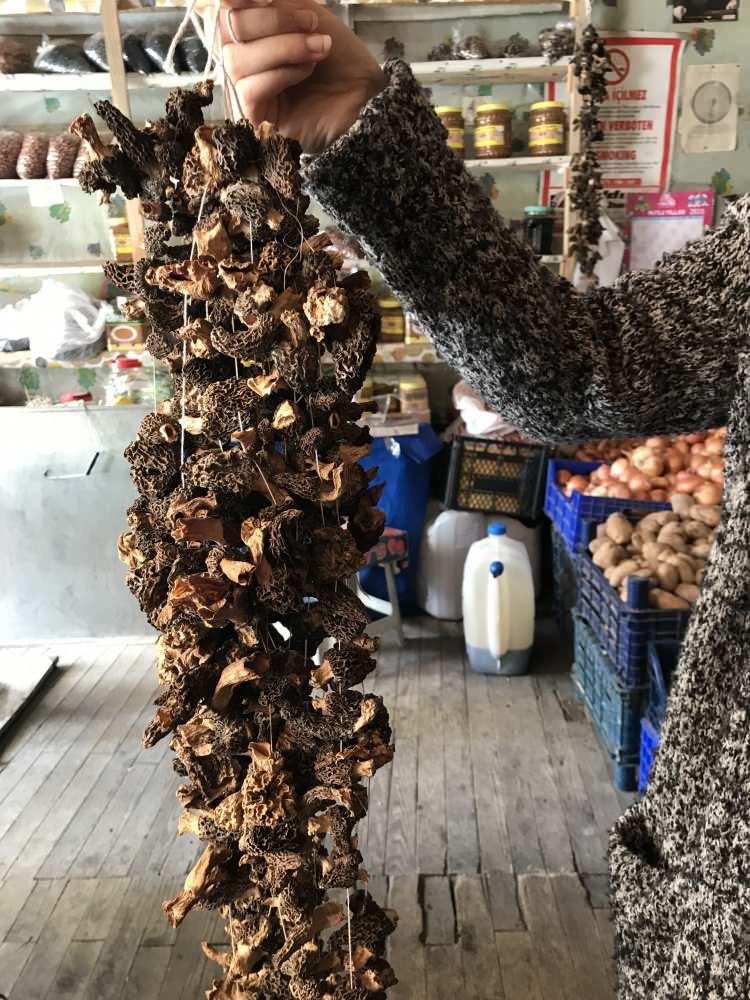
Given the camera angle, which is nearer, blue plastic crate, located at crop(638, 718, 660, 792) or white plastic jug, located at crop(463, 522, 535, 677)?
blue plastic crate, located at crop(638, 718, 660, 792)

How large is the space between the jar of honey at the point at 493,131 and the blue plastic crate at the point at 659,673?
180 centimetres

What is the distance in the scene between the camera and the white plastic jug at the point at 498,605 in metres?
2.54

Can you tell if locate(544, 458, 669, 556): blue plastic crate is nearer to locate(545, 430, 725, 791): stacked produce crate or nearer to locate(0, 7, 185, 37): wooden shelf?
locate(545, 430, 725, 791): stacked produce crate

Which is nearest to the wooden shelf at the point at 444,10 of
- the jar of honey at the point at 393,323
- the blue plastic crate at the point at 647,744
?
the jar of honey at the point at 393,323

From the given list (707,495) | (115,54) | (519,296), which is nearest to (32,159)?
(115,54)

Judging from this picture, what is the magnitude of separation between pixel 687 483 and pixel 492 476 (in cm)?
73

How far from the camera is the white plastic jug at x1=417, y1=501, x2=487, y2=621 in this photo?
2.89 m

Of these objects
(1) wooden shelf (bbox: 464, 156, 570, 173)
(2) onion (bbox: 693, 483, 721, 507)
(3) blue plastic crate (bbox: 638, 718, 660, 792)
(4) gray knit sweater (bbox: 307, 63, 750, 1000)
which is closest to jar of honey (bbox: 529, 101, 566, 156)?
(1) wooden shelf (bbox: 464, 156, 570, 173)

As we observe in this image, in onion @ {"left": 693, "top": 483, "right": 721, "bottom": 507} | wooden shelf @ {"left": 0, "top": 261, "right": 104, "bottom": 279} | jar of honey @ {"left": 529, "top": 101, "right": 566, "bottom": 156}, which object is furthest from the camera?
wooden shelf @ {"left": 0, "top": 261, "right": 104, "bottom": 279}

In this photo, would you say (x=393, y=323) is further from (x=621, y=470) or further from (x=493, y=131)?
(x=621, y=470)

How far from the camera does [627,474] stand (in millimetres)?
2520

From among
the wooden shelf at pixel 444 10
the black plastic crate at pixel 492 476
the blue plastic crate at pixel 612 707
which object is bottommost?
the blue plastic crate at pixel 612 707

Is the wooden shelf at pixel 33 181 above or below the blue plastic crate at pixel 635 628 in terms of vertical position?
above

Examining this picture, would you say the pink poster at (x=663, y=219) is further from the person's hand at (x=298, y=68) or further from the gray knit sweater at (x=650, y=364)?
the person's hand at (x=298, y=68)
